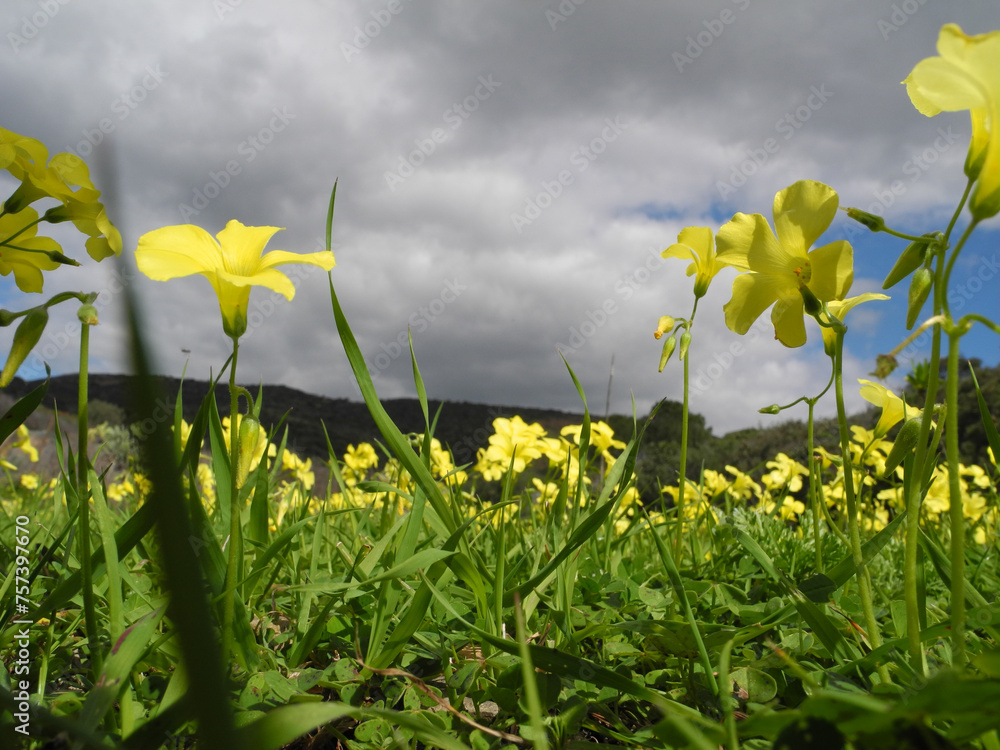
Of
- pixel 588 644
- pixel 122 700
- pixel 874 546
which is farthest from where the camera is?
pixel 588 644

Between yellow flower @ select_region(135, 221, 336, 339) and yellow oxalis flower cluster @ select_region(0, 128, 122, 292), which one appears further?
yellow oxalis flower cluster @ select_region(0, 128, 122, 292)

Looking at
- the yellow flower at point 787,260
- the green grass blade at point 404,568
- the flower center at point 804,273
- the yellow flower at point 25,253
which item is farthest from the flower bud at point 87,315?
the flower center at point 804,273

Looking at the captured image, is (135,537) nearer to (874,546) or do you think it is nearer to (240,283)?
(240,283)

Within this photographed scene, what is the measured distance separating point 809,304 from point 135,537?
1376 millimetres

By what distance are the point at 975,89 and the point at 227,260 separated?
1.34m

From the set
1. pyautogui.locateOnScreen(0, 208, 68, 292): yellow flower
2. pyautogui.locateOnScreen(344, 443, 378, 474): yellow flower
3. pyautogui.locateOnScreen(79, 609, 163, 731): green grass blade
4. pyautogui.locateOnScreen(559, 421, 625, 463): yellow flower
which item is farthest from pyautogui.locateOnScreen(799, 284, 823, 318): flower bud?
pyautogui.locateOnScreen(344, 443, 378, 474): yellow flower

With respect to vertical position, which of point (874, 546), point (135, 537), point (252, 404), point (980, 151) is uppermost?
point (980, 151)

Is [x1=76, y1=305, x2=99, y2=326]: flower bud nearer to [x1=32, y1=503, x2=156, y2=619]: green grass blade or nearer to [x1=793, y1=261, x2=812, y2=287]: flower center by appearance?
[x1=32, y1=503, x2=156, y2=619]: green grass blade

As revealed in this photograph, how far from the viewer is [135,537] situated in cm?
118

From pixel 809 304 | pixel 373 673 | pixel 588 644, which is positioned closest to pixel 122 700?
pixel 373 673

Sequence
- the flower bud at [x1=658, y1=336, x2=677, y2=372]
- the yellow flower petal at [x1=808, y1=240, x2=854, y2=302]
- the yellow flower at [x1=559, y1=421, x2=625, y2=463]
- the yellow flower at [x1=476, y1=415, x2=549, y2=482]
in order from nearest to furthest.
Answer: the yellow flower petal at [x1=808, y1=240, x2=854, y2=302] < the flower bud at [x1=658, y1=336, x2=677, y2=372] < the yellow flower at [x1=476, y1=415, x2=549, y2=482] < the yellow flower at [x1=559, y1=421, x2=625, y2=463]

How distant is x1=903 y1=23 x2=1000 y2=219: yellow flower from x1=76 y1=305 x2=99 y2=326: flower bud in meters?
1.41

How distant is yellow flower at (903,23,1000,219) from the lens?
80 cm

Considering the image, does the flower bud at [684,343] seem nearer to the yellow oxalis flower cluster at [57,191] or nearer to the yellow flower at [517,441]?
the yellow flower at [517,441]
